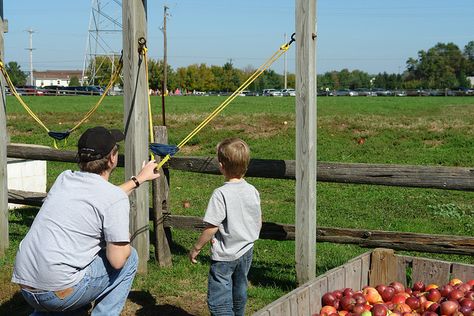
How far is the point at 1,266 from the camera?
6898mm

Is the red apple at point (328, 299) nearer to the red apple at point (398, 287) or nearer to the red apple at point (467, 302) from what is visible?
the red apple at point (398, 287)

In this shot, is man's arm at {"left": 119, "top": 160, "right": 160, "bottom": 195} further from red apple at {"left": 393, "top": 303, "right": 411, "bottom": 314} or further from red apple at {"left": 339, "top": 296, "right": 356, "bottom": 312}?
red apple at {"left": 393, "top": 303, "right": 411, "bottom": 314}

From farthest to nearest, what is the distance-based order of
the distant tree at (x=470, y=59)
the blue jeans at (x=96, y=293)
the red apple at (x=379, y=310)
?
the distant tree at (x=470, y=59) → the red apple at (x=379, y=310) → the blue jeans at (x=96, y=293)

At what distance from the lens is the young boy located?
4.53m

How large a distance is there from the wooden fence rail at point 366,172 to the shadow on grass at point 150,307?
4.93ft

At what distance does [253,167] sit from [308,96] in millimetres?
1216

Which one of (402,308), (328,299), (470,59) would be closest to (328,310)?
(328,299)

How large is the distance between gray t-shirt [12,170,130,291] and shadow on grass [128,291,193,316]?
1.79m

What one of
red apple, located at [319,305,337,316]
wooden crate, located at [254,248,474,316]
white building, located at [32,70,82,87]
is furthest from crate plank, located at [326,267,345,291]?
white building, located at [32,70,82,87]

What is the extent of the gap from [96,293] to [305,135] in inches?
92.3

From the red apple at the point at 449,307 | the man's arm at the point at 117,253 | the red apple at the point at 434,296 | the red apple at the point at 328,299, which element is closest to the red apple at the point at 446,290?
the red apple at the point at 434,296

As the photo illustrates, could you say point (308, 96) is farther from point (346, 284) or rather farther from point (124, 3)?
point (124, 3)

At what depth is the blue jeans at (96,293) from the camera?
3926 mm

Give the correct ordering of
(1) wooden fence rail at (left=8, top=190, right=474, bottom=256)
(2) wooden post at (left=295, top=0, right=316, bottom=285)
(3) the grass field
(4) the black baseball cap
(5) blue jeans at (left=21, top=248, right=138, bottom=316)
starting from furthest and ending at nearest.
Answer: (3) the grass field < (1) wooden fence rail at (left=8, top=190, right=474, bottom=256) < (2) wooden post at (left=295, top=0, right=316, bottom=285) < (4) the black baseball cap < (5) blue jeans at (left=21, top=248, right=138, bottom=316)
